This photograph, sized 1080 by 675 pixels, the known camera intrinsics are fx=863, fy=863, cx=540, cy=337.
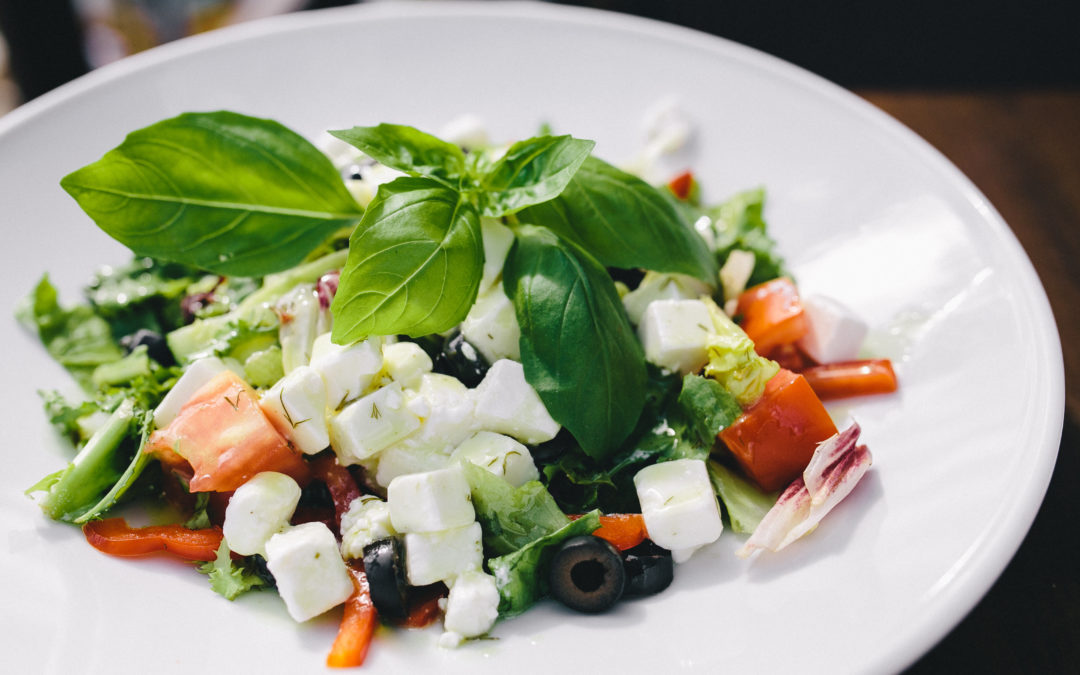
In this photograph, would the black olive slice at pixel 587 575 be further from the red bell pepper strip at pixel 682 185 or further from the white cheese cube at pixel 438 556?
the red bell pepper strip at pixel 682 185

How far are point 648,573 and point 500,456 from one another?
0.45 meters

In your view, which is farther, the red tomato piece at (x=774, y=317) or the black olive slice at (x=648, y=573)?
the red tomato piece at (x=774, y=317)

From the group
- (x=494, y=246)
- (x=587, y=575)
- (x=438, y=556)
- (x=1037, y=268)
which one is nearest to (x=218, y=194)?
(x=494, y=246)

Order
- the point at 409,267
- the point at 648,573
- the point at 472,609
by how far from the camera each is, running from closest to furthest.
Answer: the point at 472,609, the point at 648,573, the point at 409,267

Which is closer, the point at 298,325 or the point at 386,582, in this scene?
the point at 386,582

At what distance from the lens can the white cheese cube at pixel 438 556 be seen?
1992mm

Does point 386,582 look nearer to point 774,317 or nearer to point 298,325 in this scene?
point 298,325

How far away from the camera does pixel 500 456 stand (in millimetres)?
2137

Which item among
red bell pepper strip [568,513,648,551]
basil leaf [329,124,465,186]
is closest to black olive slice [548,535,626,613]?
red bell pepper strip [568,513,648,551]

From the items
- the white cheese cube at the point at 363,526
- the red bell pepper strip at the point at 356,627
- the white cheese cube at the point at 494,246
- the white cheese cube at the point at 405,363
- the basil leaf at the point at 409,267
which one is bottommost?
the red bell pepper strip at the point at 356,627

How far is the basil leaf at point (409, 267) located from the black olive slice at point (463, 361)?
0.16 meters

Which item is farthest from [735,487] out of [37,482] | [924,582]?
[37,482]

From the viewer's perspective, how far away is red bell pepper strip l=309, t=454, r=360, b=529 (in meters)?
2.21

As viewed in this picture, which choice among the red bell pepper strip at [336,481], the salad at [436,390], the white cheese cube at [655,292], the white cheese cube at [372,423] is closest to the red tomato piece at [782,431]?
the salad at [436,390]
